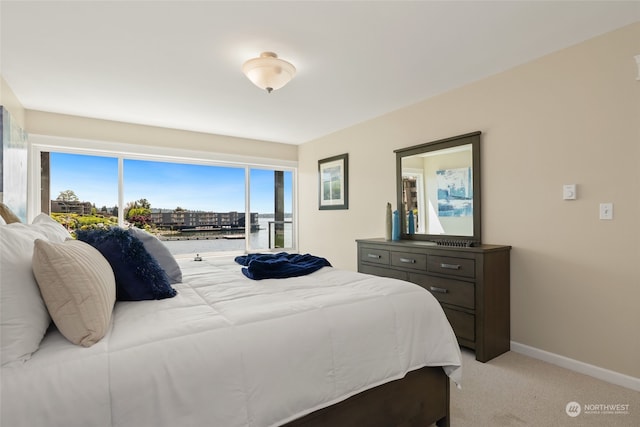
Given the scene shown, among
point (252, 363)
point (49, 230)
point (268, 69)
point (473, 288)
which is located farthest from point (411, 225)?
point (49, 230)

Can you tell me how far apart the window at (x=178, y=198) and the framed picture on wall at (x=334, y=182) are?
2.71 ft

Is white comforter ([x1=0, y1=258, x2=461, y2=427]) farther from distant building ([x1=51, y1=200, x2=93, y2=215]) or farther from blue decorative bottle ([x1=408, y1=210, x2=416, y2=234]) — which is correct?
distant building ([x1=51, y1=200, x2=93, y2=215])

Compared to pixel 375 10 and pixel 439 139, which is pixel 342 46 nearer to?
pixel 375 10

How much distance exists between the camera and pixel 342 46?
8.27 feet

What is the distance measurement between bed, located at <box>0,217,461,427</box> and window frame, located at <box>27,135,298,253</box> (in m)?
3.21

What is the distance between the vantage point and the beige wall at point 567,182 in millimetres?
2307

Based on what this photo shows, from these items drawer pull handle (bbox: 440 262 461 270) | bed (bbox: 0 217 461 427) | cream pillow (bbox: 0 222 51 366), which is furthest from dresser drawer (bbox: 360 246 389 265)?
cream pillow (bbox: 0 222 51 366)

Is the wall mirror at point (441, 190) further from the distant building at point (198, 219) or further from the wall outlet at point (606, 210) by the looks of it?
the distant building at point (198, 219)

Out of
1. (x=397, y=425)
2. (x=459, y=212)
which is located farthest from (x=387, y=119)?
(x=397, y=425)

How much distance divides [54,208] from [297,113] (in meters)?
3.25

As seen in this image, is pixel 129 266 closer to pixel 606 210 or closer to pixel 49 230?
pixel 49 230

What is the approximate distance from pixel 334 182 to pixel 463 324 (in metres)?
2.83

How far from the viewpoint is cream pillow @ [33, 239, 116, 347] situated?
1.09 metres

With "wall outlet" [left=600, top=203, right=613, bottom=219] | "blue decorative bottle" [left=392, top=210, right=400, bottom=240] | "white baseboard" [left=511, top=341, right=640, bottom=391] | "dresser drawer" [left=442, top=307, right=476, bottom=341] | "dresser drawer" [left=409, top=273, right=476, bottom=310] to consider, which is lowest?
"white baseboard" [left=511, top=341, right=640, bottom=391]
